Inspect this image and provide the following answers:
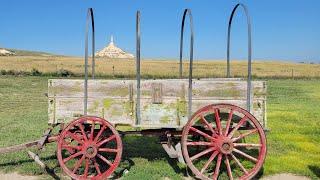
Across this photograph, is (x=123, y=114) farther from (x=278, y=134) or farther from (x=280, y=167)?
(x=278, y=134)

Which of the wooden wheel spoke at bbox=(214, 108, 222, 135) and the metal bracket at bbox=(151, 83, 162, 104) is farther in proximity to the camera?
the metal bracket at bbox=(151, 83, 162, 104)

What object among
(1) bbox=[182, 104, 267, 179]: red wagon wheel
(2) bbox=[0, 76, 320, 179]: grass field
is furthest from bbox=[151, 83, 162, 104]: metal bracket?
(2) bbox=[0, 76, 320, 179]: grass field

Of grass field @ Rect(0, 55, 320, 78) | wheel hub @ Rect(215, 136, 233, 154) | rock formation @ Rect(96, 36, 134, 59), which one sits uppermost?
rock formation @ Rect(96, 36, 134, 59)

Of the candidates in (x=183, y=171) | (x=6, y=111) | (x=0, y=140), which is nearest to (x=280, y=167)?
(x=183, y=171)

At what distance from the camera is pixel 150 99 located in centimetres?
704

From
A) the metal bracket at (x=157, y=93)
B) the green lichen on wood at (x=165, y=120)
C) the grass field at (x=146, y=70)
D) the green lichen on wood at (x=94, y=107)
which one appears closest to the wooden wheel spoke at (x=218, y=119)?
the green lichen on wood at (x=165, y=120)

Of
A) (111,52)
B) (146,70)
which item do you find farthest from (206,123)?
(111,52)

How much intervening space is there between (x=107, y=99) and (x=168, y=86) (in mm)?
1029

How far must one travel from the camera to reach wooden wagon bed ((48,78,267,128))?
6988 millimetres

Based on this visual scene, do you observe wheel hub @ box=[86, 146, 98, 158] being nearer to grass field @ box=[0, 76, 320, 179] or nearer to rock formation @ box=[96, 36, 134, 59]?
grass field @ box=[0, 76, 320, 179]

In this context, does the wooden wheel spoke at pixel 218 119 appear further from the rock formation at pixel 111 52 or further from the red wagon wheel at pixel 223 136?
the rock formation at pixel 111 52

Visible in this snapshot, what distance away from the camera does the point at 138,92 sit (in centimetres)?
681

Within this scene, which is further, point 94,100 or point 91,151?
point 94,100

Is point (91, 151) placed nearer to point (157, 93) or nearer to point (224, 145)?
point (157, 93)
